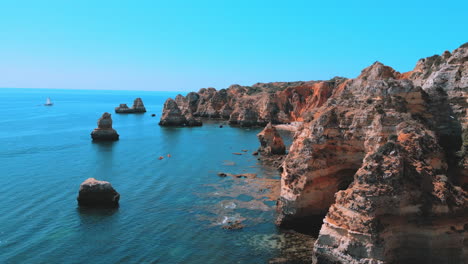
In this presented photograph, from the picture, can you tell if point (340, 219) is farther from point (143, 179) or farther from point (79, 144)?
point (79, 144)

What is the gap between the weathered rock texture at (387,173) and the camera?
2209cm

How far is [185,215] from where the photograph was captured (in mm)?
37281

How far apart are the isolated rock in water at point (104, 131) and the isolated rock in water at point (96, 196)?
51392 millimetres

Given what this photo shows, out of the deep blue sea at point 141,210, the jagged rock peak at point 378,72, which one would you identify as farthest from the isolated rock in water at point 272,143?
the jagged rock peak at point 378,72

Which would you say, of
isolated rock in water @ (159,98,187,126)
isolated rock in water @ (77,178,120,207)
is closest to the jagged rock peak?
isolated rock in water @ (77,178,120,207)

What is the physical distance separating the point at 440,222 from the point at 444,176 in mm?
3206

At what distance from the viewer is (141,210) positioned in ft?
127

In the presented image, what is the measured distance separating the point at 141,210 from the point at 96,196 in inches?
207

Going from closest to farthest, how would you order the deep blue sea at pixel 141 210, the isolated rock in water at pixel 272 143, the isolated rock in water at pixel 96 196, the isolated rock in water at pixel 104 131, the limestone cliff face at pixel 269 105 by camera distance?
the deep blue sea at pixel 141 210, the isolated rock in water at pixel 96 196, the isolated rock in water at pixel 272 143, the isolated rock in water at pixel 104 131, the limestone cliff face at pixel 269 105

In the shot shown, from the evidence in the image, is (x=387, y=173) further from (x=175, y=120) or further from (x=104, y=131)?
(x=175, y=120)

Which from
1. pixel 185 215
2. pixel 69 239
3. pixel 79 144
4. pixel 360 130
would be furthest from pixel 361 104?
pixel 79 144

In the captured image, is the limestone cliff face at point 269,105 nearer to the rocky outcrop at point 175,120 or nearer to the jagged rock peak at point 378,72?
the rocky outcrop at point 175,120

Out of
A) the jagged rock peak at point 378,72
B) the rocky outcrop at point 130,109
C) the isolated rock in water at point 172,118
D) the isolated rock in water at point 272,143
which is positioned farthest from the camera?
the rocky outcrop at point 130,109

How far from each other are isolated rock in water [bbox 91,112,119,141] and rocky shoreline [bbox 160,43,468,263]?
64704 millimetres
